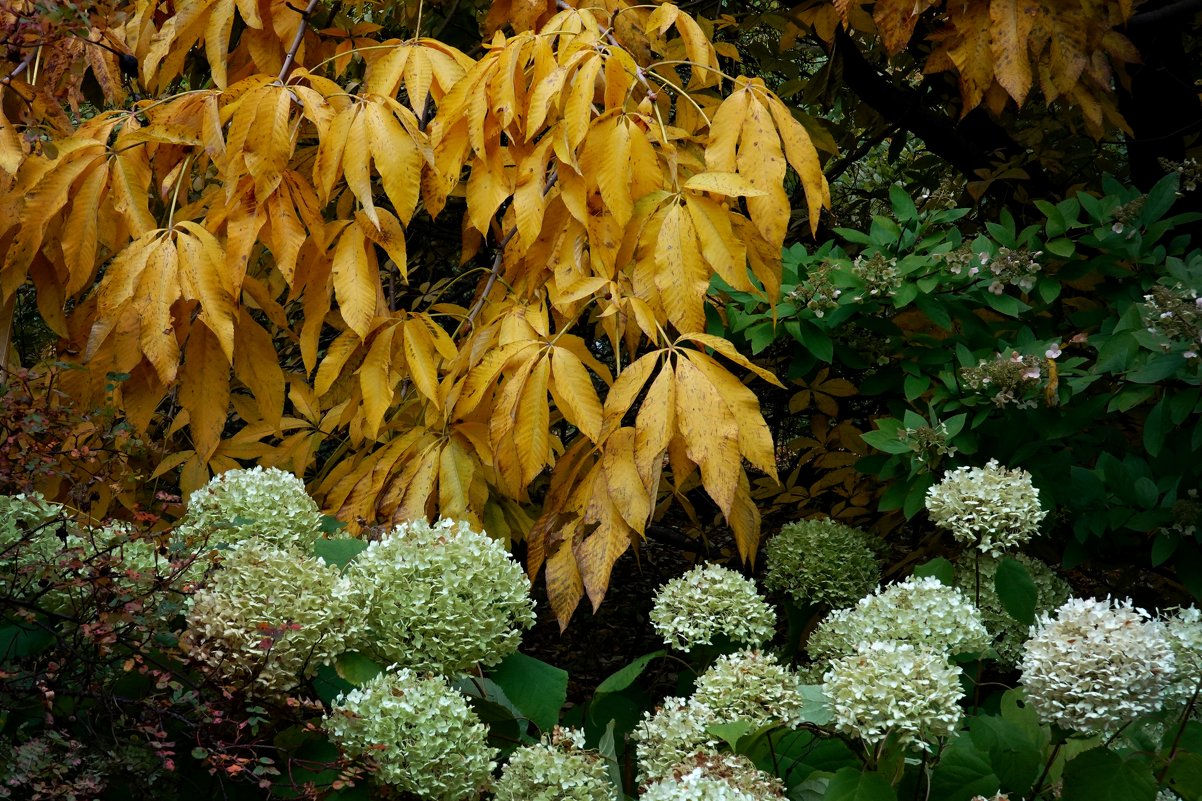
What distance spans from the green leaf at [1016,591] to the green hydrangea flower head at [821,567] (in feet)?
1.72

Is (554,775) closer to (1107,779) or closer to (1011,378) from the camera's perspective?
(1107,779)

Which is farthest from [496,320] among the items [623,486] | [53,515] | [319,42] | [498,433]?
[319,42]

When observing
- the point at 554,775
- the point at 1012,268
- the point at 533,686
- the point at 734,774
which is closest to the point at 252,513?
the point at 533,686

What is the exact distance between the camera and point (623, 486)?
133 cm

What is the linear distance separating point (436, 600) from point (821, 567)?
0.89 meters

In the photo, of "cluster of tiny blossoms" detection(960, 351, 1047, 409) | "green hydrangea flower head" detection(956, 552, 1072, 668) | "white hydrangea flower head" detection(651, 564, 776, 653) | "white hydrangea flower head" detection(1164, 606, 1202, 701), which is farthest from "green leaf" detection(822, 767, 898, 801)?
"cluster of tiny blossoms" detection(960, 351, 1047, 409)

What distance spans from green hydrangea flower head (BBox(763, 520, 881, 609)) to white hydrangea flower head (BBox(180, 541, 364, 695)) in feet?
3.00

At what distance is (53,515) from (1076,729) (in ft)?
3.54

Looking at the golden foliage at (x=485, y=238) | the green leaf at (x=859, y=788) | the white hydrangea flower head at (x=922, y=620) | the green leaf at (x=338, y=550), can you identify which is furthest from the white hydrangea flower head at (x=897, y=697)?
the green leaf at (x=338, y=550)

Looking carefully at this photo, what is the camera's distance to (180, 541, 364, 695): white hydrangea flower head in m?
1.01

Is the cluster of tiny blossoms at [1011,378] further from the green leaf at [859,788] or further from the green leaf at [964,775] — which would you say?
the green leaf at [859,788]

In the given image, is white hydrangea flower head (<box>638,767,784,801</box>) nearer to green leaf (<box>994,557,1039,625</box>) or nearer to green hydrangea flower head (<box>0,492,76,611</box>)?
green leaf (<box>994,557,1039,625</box>)

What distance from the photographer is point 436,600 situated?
1.09 meters

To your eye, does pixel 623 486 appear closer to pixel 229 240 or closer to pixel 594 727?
pixel 594 727
